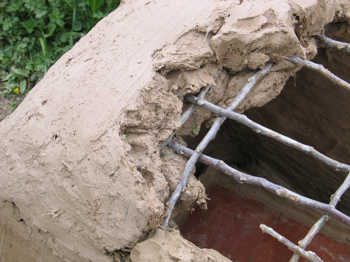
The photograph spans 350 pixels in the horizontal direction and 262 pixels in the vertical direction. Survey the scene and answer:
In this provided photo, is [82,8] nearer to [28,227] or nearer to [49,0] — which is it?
[49,0]

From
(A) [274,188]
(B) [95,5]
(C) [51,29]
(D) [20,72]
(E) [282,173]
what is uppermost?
(B) [95,5]

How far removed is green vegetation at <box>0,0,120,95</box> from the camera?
255 centimetres

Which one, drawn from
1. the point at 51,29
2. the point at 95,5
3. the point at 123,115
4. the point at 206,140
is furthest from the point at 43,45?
the point at 206,140

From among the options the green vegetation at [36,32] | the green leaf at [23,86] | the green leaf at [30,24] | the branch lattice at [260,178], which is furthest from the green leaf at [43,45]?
the branch lattice at [260,178]

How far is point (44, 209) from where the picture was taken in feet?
3.92

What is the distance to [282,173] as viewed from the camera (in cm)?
248

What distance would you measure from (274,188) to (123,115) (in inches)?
19.5

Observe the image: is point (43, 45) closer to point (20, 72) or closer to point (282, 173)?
point (20, 72)

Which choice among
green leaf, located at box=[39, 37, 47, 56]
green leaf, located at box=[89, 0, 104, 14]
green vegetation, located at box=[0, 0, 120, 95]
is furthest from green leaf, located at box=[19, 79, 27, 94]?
green leaf, located at box=[89, 0, 104, 14]

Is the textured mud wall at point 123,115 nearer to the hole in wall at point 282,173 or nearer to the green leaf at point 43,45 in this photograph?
the hole in wall at point 282,173

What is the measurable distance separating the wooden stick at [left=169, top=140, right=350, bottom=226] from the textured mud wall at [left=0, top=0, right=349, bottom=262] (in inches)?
1.9

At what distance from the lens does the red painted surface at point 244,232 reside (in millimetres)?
2145

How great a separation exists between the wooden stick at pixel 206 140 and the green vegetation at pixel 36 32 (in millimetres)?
1500

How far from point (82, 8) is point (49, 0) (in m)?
0.22
